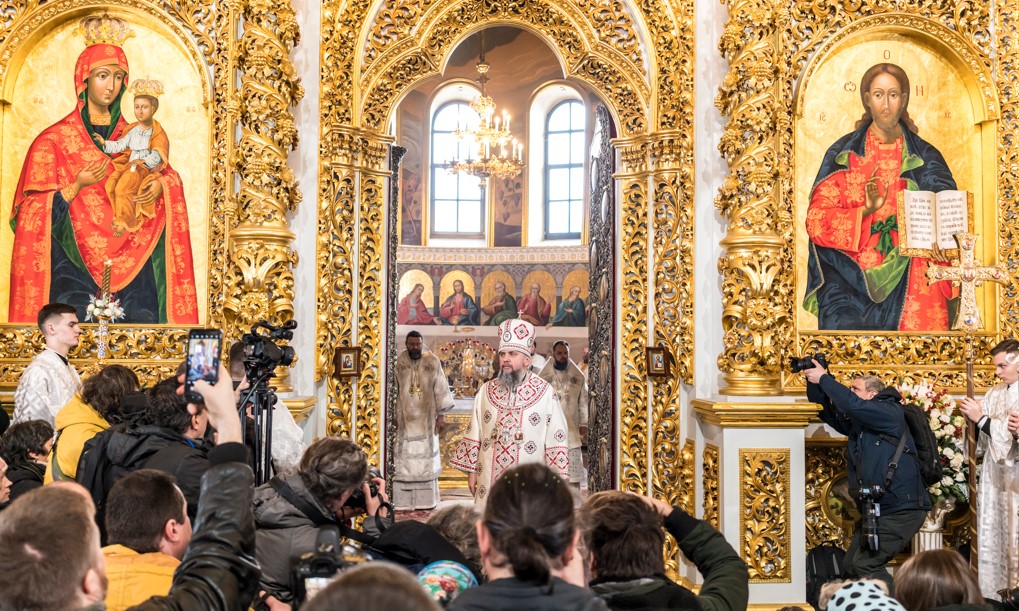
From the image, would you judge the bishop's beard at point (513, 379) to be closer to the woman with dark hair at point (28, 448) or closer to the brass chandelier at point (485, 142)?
the woman with dark hair at point (28, 448)

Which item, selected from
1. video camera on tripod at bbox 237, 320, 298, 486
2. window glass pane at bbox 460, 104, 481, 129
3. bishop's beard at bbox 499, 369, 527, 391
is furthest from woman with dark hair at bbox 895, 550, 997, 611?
window glass pane at bbox 460, 104, 481, 129

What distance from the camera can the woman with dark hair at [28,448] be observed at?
506 centimetres

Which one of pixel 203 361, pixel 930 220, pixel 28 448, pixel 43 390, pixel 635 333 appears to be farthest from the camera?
pixel 635 333

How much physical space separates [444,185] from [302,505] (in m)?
15.9

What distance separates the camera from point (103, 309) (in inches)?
288

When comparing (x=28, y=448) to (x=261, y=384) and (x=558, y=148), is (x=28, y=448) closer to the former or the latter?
(x=261, y=384)

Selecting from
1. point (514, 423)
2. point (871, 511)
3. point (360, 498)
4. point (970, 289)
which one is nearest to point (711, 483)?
point (871, 511)

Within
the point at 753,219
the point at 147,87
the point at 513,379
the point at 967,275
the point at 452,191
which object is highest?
the point at 452,191

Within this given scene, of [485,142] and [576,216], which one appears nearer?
[485,142]

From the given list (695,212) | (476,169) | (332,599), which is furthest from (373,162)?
(476,169)

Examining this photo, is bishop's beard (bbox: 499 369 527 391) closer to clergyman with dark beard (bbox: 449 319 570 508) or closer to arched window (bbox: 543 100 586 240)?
clergyman with dark beard (bbox: 449 319 570 508)

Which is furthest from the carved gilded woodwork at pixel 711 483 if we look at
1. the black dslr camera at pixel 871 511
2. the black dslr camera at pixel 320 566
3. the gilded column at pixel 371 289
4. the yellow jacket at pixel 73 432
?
the black dslr camera at pixel 320 566

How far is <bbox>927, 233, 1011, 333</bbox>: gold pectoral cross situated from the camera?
22.9ft

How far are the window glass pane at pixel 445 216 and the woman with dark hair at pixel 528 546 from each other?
17.0 metres
